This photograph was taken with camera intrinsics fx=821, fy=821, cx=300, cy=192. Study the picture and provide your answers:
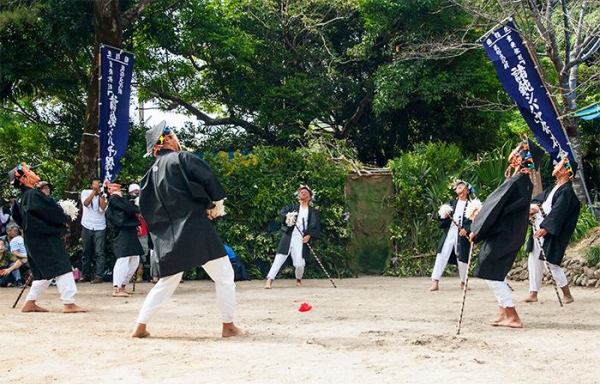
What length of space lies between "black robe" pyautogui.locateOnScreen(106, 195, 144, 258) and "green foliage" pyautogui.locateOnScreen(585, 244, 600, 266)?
7156mm

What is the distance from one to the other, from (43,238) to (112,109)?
591cm

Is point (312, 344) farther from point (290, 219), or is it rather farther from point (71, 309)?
point (290, 219)

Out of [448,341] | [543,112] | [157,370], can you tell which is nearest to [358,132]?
[543,112]

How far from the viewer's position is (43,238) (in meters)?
10.0

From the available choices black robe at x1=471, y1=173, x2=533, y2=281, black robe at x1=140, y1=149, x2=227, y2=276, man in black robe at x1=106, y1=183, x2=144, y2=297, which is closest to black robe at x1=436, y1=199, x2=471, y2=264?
black robe at x1=471, y1=173, x2=533, y2=281

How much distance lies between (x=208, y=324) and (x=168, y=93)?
1235 cm

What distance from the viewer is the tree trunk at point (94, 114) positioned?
643 inches

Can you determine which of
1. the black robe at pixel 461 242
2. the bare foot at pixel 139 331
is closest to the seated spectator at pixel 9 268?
the bare foot at pixel 139 331

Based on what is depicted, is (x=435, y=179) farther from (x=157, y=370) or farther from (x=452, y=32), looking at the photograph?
(x=157, y=370)

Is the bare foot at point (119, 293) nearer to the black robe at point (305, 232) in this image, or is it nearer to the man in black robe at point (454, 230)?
the black robe at point (305, 232)

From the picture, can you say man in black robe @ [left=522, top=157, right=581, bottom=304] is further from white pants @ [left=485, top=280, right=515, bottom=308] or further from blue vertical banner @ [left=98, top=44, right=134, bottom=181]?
blue vertical banner @ [left=98, top=44, right=134, bottom=181]

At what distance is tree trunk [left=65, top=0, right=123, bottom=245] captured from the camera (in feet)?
53.6

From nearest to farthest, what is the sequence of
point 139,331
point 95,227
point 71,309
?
1. point 139,331
2. point 71,309
3. point 95,227

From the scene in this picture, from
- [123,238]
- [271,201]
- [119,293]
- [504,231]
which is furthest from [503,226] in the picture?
[271,201]
